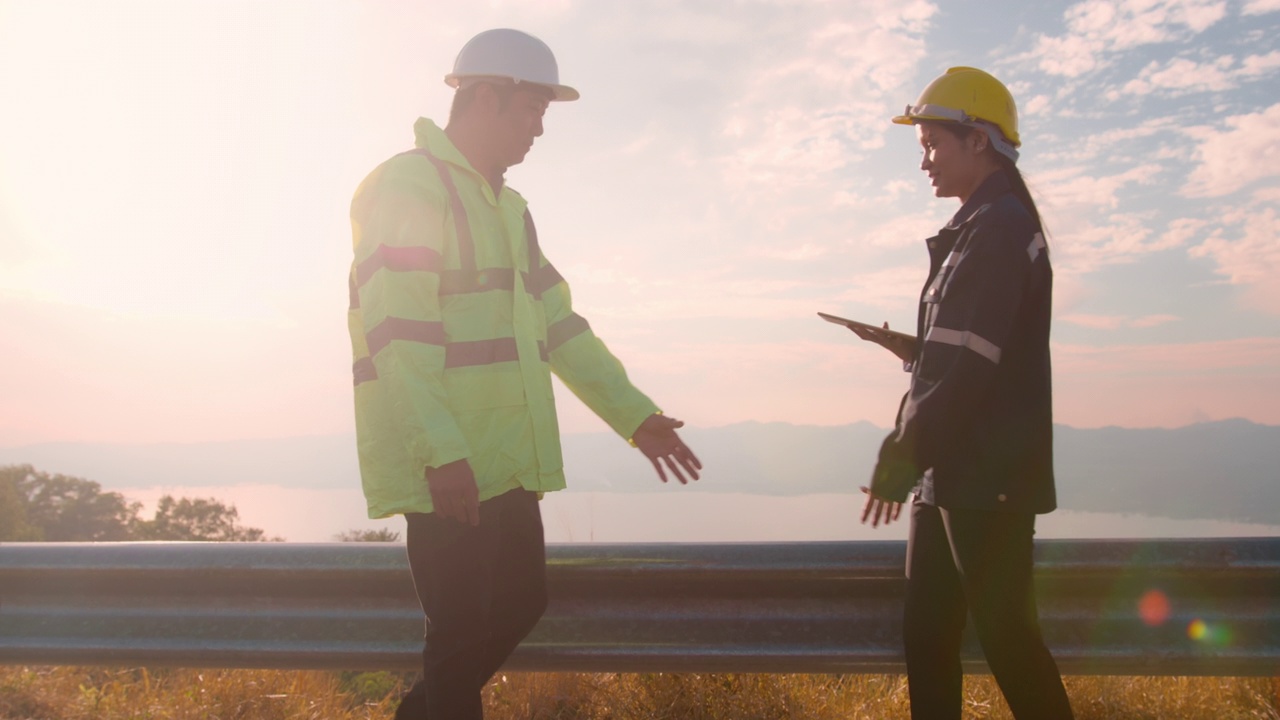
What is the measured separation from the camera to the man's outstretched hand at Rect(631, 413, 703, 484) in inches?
122

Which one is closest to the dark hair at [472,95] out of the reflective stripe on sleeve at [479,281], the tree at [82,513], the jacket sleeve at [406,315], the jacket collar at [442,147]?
the jacket collar at [442,147]

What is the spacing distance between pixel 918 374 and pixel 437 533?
1.38 metres

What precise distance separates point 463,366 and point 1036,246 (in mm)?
1607

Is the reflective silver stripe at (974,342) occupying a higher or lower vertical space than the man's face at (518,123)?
lower

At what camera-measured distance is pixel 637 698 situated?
347cm

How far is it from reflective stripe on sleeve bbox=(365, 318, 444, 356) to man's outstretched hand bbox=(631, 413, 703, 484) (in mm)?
849

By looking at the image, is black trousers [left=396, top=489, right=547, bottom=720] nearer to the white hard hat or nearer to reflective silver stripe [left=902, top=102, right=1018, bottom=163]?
the white hard hat

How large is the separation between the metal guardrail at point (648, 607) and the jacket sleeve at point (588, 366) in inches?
17.9

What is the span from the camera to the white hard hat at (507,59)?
2766 mm

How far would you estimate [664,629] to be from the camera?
3.19 meters

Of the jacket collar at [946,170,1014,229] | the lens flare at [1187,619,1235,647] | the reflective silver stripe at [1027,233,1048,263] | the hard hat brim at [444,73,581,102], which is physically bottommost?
the lens flare at [1187,619,1235,647]

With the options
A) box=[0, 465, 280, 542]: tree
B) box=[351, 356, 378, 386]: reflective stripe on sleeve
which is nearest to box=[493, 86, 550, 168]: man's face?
box=[351, 356, 378, 386]: reflective stripe on sleeve

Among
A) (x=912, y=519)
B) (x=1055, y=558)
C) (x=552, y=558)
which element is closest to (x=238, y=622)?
(x=552, y=558)

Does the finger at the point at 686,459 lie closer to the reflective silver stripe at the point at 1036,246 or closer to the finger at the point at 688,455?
the finger at the point at 688,455
